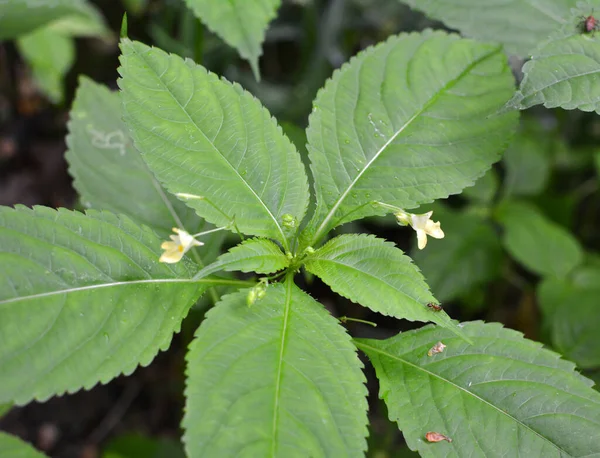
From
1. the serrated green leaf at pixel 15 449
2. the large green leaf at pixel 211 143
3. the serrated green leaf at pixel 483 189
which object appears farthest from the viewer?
the serrated green leaf at pixel 483 189

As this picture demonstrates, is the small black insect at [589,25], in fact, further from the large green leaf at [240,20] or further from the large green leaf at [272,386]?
the large green leaf at [272,386]

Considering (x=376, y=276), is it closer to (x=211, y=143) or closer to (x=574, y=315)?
(x=211, y=143)

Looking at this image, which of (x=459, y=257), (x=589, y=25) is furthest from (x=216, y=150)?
(x=459, y=257)

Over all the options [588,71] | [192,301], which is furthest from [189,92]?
[588,71]

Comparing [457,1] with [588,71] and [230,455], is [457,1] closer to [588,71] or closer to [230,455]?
[588,71]

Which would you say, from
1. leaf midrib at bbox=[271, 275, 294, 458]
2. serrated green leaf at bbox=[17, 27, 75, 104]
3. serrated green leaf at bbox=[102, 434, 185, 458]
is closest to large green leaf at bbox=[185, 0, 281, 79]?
leaf midrib at bbox=[271, 275, 294, 458]

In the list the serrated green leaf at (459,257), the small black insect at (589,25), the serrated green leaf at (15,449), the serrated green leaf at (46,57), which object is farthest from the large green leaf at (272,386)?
the serrated green leaf at (46,57)
